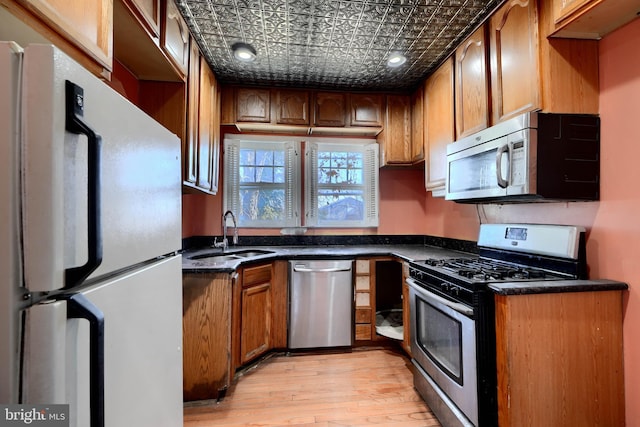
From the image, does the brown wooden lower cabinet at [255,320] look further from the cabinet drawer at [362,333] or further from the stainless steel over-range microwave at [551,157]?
the stainless steel over-range microwave at [551,157]

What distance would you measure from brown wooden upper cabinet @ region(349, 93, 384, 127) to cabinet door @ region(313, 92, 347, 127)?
89 mm

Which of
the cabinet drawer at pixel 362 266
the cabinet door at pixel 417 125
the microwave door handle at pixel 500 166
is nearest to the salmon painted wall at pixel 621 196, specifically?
the microwave door handle at pixel 500 166

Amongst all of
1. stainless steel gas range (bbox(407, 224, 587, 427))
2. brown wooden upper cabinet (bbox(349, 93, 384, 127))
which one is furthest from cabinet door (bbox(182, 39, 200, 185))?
stainless steel gas range (bbox(407, 224, 587, 427))

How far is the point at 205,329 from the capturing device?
186 centimetres

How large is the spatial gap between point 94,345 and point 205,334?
1433 mm

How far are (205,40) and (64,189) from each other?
1.93 m

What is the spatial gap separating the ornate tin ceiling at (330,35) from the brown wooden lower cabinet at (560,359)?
169 cm

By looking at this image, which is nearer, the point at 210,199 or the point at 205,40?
the point at 205,40

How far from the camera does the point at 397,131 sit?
282 cm

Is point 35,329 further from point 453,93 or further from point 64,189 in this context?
point 453,93

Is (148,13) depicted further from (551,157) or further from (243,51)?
(551,157)

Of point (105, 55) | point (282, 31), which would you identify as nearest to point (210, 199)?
point (282, 31)

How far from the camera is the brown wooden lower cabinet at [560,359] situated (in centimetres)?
126

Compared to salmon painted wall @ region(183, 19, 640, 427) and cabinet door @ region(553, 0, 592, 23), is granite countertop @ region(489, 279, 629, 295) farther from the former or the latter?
cabinet door @ region(553, 0, 592, 23)
